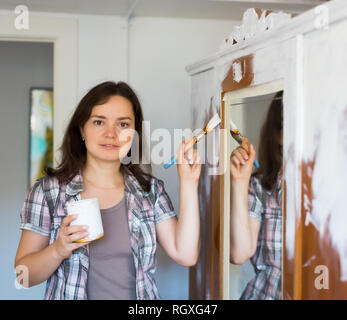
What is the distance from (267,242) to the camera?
823mm

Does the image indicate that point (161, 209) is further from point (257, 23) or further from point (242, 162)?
point (257, 23)

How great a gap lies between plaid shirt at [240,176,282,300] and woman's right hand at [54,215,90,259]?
Answer: 0.29 m

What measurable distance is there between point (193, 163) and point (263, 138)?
0.17m

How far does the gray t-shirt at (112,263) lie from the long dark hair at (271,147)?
0.99 feet

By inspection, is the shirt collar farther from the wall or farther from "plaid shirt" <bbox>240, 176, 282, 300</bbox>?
Answer: the wall

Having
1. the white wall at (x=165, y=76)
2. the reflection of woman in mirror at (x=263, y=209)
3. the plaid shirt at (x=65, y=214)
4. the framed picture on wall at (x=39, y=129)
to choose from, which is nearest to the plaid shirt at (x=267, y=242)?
the reflection of woman in mirror at (x=263, y=209)

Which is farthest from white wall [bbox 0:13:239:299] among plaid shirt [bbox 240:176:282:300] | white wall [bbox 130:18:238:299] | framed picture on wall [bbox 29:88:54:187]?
framed picture on wall [bbox 29:88:54:187]

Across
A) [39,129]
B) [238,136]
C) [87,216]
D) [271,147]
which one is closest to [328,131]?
[271,147]

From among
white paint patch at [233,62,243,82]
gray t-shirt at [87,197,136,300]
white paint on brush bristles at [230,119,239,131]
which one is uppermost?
white paint patch at [233,62,243,82]

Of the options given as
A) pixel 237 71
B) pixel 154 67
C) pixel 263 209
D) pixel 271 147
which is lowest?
pixel 263 209

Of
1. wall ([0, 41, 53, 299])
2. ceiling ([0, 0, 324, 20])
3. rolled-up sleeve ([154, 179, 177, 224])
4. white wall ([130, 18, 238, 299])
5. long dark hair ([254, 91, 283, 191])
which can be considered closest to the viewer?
long dark hair ([254, 91, 283, 191])

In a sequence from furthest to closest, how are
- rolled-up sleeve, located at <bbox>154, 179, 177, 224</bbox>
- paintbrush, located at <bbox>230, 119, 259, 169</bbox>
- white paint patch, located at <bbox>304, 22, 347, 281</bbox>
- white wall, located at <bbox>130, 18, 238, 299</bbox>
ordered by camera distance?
1. white wall, located at <bbox>130, 18, 238, 299</bbox>
2. rolled-up sleeve, located at <bbox>154, 179, 177, 224</bbox>
3. paintbrush, located at <bbox>230, 119, 259, 169</bbox>
4. white paint patch, located at <bbox>304, 22, 347, 281</bbox>

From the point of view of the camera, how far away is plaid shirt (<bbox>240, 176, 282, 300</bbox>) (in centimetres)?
80

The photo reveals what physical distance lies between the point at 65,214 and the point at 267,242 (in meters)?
0.38
